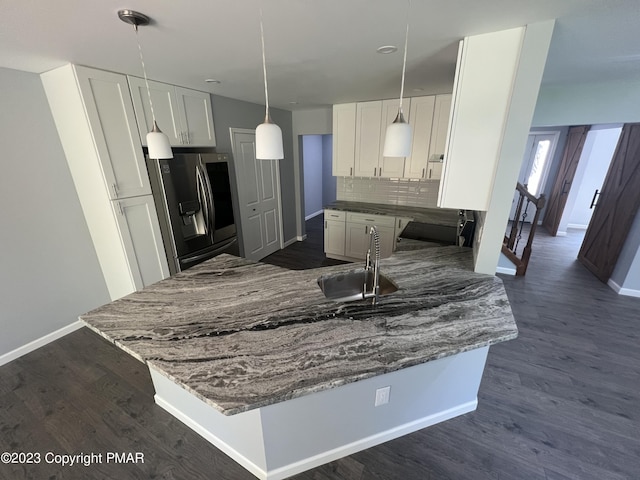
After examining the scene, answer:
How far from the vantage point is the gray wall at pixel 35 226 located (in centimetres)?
209

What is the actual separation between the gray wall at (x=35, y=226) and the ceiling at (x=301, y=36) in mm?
335

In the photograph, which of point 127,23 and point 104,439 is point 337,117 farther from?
point 104,439

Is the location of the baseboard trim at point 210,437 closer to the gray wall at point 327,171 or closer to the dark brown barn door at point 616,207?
the dark brown barn door at point 616,207

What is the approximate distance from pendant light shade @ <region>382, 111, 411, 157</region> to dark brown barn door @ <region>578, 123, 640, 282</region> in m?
3.89

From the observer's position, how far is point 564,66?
215 cm

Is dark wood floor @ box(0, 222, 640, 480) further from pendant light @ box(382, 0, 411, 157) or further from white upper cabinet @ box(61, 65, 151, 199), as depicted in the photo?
pendant light @ box(382, 0, 411, 157)

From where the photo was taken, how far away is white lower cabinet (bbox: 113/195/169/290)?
2389 mm

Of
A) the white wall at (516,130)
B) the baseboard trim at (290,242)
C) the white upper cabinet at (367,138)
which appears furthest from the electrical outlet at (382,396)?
the baseboard trim at (290,242)

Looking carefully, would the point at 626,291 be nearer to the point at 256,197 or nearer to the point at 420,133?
the point at 420,133

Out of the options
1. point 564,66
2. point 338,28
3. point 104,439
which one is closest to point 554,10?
point 338,28

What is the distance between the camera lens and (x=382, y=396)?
1475mm

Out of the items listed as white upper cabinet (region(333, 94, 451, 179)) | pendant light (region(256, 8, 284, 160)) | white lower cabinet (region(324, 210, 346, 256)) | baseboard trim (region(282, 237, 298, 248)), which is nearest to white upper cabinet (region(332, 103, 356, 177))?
white upper cabinet (region(333, 94, 451, 179))

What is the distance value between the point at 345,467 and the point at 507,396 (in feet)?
4.32

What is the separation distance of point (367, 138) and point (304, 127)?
50.3 inches
